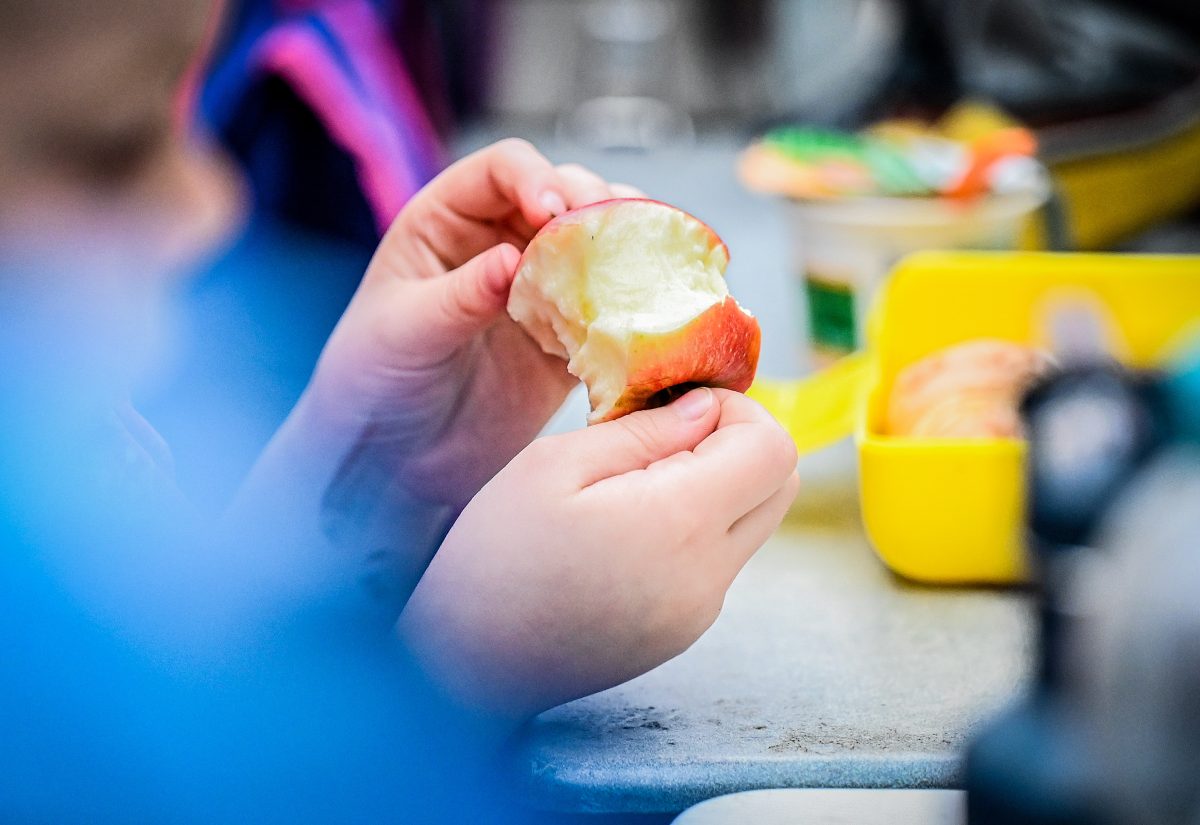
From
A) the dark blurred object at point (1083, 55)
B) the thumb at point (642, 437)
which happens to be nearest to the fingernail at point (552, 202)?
the thumb at point (642, 437)

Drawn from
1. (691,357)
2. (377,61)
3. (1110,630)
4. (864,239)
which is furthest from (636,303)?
(377,61)

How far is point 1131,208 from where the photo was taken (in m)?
1.53

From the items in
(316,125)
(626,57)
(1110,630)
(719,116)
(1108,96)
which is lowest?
(719,116)

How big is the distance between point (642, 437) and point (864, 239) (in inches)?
20.1

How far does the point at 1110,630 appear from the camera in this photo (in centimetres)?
26

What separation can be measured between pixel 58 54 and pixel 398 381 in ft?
0.73

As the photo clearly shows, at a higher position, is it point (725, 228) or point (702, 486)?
point (702, 486)

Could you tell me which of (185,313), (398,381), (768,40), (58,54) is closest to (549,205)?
(398,381)

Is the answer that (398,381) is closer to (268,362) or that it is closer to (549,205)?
(549,205)

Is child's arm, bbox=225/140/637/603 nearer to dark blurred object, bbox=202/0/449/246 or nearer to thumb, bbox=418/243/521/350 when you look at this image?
thumb, bbox=418/243/521/350

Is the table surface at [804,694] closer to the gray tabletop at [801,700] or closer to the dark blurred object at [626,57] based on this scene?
the gray tabletop at [801,700]

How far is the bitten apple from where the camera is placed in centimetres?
48

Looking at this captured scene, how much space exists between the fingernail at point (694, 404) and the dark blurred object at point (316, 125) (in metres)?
0.66

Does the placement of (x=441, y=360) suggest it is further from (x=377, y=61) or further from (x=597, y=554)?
(x=377, y=61)
